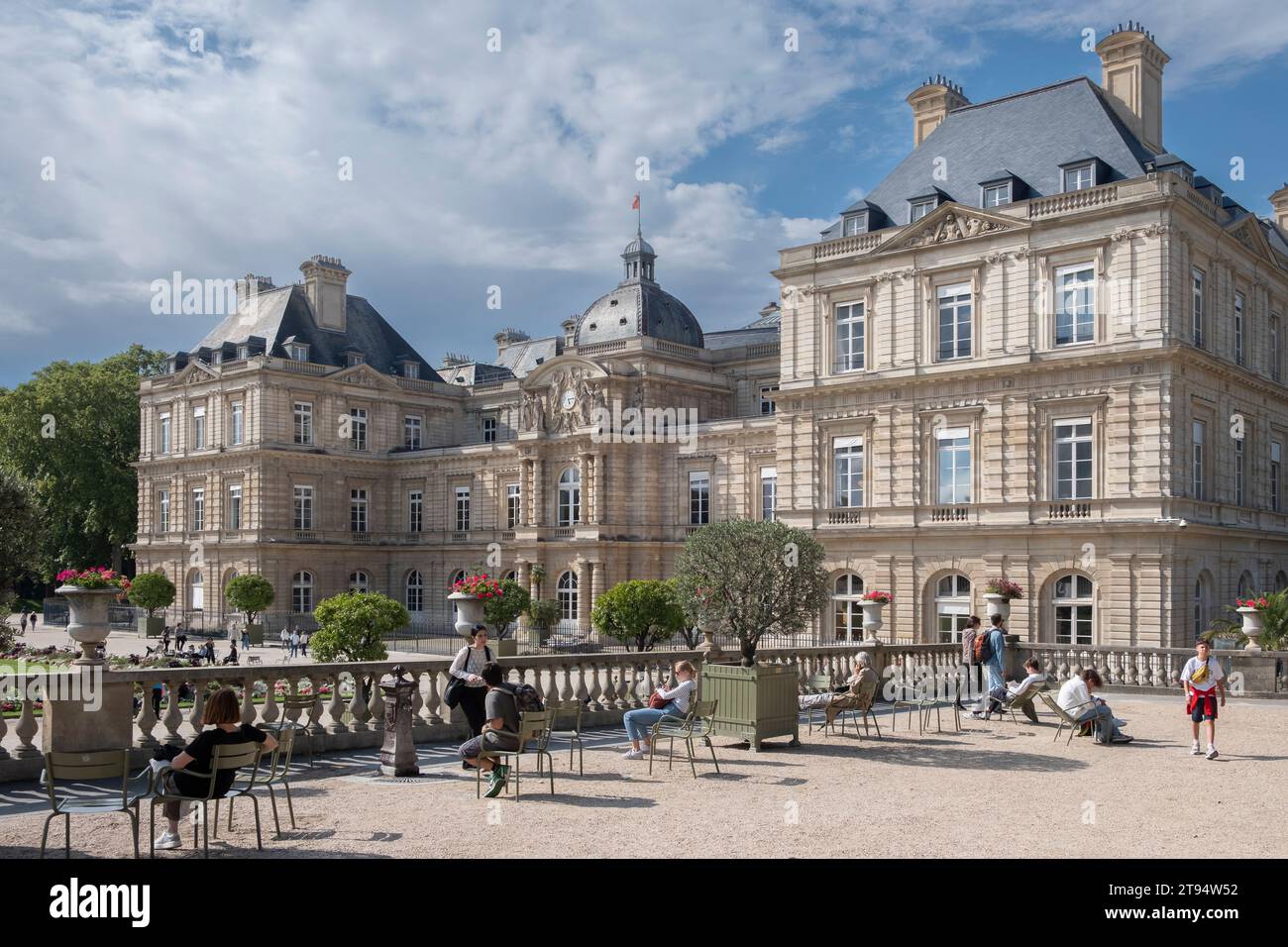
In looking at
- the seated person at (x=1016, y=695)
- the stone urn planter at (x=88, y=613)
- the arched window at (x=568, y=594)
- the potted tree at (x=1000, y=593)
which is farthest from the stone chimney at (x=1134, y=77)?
the stone urn planter at (x=88, y=613)

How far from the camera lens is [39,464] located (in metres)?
→ 61.1

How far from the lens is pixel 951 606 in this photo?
29.8m

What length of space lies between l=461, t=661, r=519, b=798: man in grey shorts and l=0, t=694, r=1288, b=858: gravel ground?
27 centimetres

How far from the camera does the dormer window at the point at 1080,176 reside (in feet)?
94.3

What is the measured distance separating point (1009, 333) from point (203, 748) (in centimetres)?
2399

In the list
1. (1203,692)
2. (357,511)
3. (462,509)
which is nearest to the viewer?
(1203,692)

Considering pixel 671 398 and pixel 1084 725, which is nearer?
pixel 1084 725

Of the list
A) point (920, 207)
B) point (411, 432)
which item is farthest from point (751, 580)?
point (411, 432)

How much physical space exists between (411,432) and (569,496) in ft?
43.6

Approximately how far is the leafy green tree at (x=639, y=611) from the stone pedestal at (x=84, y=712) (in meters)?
22.0

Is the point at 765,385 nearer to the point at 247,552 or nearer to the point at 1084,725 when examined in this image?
the point at 247,552

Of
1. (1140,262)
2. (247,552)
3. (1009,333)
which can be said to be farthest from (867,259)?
(247,552)

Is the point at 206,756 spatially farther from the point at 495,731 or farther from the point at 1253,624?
the point at 1253,624
